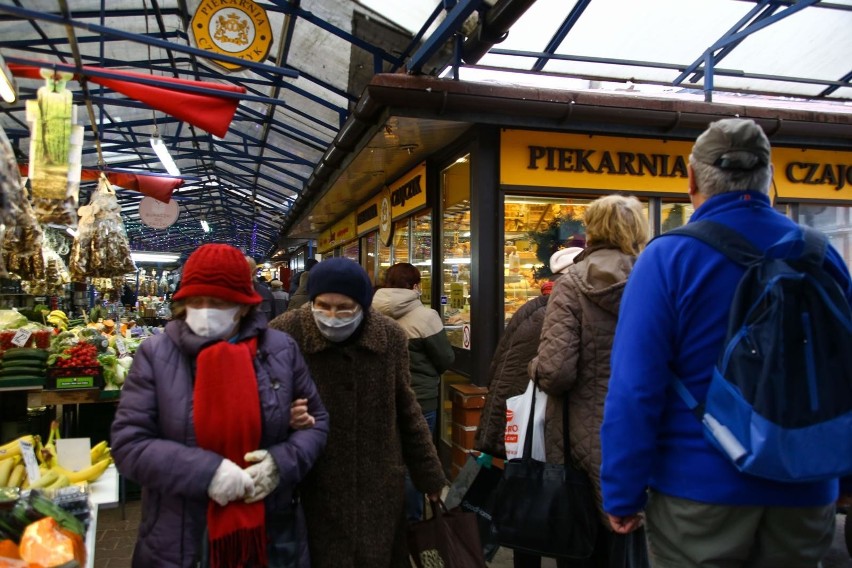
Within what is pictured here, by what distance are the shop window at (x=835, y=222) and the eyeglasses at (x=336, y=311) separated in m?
6.39

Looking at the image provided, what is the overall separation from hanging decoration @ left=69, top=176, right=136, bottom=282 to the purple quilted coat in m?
5.33

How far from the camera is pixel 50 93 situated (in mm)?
4543

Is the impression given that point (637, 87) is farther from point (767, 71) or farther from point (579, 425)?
point (579, 425)

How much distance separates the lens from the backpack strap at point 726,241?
1.67 metres

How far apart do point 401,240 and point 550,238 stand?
9.28ft

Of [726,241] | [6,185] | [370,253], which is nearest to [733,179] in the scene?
[726,241]

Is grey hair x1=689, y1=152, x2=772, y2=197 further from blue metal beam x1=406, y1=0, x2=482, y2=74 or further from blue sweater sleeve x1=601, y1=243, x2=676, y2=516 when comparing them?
blue metal beam x1=406, y1=0, x2=482, y2=74

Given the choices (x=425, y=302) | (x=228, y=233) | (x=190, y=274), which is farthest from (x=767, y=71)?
(x=228, y=233)

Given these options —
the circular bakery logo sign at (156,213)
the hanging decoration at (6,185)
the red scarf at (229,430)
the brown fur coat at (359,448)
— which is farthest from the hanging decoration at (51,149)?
the circular bakery logo sign at (156,213)

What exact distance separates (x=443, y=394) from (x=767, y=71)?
517 cm

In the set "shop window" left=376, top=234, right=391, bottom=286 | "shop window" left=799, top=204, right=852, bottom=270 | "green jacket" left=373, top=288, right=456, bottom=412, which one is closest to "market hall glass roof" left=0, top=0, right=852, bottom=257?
"shop window" left=799, top=204, right=852, bottom=270

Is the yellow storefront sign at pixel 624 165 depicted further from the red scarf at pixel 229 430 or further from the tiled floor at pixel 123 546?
the red scarf at pixel 229 430

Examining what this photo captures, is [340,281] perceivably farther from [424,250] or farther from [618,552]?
[424,250]

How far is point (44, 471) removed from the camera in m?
2.80
